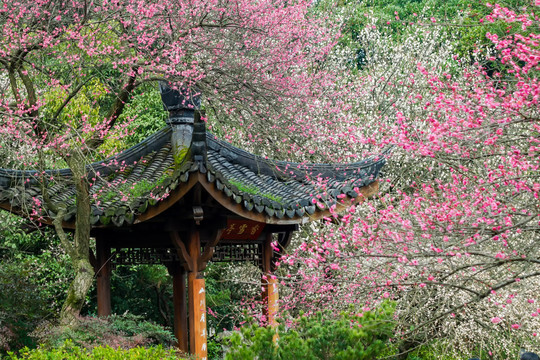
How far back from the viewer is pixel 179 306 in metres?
10.0

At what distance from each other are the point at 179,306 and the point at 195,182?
3480 millimetres

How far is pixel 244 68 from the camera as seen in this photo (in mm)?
8477

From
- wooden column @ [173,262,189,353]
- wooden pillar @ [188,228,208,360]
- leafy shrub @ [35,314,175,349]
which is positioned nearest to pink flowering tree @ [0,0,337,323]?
leafy shrub @ [35,314,175,349]

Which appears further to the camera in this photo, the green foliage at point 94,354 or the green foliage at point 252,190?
the green foliage at point 252,190

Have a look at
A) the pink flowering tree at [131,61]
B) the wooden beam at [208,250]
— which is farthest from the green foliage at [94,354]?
the wooden beam at [208,250]

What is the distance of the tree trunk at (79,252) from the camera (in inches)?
278

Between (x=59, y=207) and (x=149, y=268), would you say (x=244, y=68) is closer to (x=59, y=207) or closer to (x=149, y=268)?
(x=59, y=207)

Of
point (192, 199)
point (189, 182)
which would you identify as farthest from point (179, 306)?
point (189, 182)

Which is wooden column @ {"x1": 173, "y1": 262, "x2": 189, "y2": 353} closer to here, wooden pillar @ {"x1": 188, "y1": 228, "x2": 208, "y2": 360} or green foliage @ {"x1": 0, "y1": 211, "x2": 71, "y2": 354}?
green foliage @ {"x1": 0, "y1": 211, "x2": 71, "y2": 354}

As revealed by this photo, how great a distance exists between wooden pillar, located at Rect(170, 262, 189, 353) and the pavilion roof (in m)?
1.83

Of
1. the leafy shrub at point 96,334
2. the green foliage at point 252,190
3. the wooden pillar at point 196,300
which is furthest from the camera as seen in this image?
the green foliage at point 252,190

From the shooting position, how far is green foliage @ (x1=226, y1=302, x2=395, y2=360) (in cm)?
587

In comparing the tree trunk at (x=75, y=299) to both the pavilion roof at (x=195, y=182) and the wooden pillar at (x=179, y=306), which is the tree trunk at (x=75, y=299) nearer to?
the pavilion roof at (x=195, y=182)

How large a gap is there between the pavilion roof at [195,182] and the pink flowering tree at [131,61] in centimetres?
26
